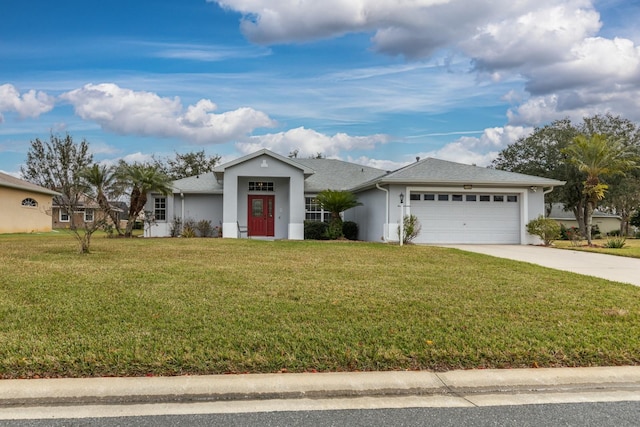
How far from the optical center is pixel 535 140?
34.3 metres

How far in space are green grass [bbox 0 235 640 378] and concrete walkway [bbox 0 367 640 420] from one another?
196 millimetres

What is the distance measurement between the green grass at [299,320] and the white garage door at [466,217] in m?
9.05

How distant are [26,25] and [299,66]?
9.67 metres

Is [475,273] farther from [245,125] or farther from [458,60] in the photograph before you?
[245,125]

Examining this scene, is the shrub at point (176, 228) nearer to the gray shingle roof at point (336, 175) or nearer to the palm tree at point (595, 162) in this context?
the gray shingle roof at point (336, 175)

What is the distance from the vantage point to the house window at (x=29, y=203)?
28175mm

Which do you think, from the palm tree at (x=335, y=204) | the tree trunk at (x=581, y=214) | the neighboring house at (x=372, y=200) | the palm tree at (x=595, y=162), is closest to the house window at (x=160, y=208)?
the neighboring house at (x=372, y=200)

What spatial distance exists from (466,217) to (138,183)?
1457cm

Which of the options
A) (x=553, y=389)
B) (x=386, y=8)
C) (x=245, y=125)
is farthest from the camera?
(x=245, y=125)

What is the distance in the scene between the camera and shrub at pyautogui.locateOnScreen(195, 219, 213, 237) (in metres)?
21.6

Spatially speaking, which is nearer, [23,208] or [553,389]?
[553,389]

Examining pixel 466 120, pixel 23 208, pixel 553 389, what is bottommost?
pixel 553 389

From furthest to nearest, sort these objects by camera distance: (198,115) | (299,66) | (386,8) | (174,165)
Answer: (174,165) → (198,115) → (299,66) → (386,8)

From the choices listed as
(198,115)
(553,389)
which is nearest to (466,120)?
(198,115)
